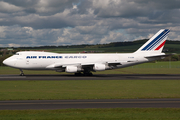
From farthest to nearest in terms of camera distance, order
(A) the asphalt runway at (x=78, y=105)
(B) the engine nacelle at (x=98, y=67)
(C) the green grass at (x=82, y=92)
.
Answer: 1. (B) the engine nacelle at (x=98, y=67)
2. (C) the green grass at (x=82, y=92)
3. (A) the asphalt runway at (x=78, y=105)

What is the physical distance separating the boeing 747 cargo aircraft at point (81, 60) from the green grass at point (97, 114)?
103ft

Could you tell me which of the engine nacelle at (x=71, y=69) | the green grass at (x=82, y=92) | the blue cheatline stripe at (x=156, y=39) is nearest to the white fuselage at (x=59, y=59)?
the engine nacelle at (x=71, y=69)

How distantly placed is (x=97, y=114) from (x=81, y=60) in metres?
36.1

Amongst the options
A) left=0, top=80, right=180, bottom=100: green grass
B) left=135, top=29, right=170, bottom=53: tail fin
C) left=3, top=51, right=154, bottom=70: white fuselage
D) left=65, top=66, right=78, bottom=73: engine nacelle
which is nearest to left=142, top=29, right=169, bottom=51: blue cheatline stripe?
left=135, top=29, right=170, bottom=53: tail fin

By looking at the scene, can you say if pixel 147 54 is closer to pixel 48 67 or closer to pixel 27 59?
pixel 48 67

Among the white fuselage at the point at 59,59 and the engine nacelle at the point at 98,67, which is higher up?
the white fuselage at the point at 59,59

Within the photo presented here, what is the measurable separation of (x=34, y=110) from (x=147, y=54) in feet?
137

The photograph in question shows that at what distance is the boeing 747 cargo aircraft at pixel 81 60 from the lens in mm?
49344

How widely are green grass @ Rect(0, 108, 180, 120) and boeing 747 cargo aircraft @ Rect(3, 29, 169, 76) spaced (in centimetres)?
3151

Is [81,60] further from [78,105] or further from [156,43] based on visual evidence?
[78,105]

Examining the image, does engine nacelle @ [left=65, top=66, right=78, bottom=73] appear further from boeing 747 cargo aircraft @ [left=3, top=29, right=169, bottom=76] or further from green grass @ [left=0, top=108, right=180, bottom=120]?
green grass @ [left=0, top=108, right=180, bottom=120]

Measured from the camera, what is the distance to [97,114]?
1577 centimetres

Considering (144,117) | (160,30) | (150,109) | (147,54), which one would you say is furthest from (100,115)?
(160,30)

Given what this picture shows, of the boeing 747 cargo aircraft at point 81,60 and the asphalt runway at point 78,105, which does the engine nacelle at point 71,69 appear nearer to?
the boeing 747 cargo aircraft at point 81,60
